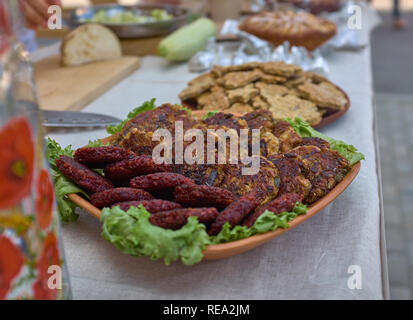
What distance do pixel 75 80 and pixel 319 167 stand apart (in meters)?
1.37

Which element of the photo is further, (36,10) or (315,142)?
(36,10)

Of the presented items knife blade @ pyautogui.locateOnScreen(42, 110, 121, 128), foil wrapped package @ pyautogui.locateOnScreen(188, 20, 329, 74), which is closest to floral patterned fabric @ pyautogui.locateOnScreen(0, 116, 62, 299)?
knife blade @ pyautogui.locateOnScreen(42, 110, 121, 128)

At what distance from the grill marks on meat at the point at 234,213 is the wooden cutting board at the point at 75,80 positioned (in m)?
1.07

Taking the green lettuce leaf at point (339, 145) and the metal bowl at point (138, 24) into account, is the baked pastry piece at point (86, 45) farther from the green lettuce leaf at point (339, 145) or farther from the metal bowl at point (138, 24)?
the green lettuce leaf at point (339, 145)

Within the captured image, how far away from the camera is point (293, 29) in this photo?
214 centimetres

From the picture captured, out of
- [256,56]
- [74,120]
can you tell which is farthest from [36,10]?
[256,56]

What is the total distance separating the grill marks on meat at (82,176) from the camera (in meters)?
0.88

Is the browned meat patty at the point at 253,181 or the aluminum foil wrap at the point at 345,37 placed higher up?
the aluminum foil wrap at the point at 345,37

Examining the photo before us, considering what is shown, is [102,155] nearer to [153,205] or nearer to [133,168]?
[133,168]

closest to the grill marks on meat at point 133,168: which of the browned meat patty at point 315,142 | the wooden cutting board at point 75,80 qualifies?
the browned meat patty at point 315,142

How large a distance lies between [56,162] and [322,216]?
59cm

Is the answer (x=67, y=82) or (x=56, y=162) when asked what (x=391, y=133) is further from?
(x=56, y=162)

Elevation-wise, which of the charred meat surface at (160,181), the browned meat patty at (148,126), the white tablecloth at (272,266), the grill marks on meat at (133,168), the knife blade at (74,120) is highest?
the knife blade at (74,120)
